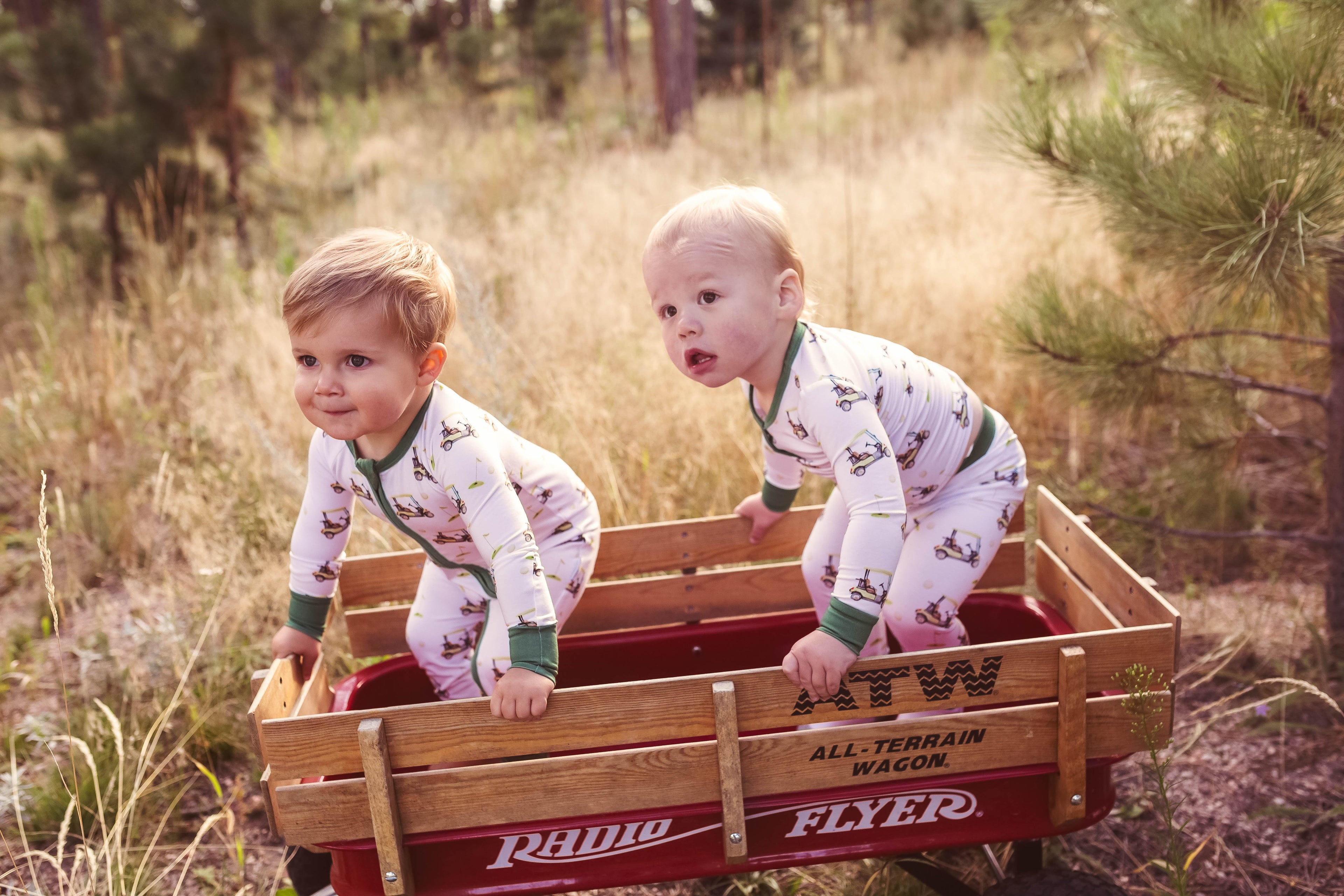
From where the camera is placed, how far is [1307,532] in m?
3.60

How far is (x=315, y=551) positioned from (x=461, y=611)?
357 millimetres

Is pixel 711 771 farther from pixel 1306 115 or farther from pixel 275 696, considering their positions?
pixel 1306 115

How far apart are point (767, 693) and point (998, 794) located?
511mm

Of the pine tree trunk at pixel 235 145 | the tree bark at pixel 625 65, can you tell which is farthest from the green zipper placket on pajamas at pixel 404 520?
the tree bark at pixel 625 65

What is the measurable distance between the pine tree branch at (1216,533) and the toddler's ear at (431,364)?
2.31 meters

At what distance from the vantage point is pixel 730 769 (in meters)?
1.74

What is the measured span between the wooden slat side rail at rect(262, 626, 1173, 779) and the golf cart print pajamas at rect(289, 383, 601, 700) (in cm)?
12

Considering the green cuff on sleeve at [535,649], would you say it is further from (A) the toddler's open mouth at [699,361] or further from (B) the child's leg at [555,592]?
(A) the toddler's open mouth at [699,361]

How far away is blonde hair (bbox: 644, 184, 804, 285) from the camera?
75.9 inches

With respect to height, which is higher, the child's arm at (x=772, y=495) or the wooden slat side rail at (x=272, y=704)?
the child's arm at (x=772, y=495)

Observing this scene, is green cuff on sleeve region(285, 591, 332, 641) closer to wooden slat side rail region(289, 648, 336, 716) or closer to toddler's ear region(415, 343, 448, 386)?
wooden slat side rail region(289, 648, 336, 716)

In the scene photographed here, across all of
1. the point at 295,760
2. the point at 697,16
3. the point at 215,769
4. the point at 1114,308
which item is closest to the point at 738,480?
the point at 1114,308

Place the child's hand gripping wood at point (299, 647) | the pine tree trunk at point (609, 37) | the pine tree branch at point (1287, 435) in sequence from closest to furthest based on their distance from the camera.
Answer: the child's hand gripping wood at point (299, 647), the pine tree branch at point (1287, 435), the pine tree trunk at point (609, 37)

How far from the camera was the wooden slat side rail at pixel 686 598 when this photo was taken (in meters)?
2.51
